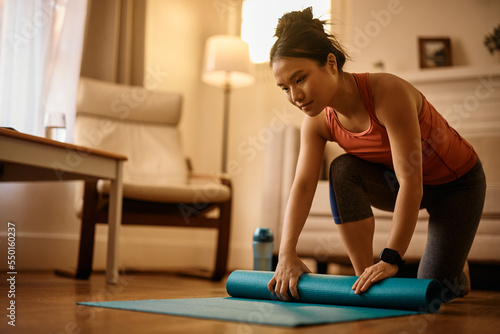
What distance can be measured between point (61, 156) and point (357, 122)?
0.97m

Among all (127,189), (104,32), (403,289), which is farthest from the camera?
(104,32)

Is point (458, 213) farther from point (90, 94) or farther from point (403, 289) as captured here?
point (90, 94)

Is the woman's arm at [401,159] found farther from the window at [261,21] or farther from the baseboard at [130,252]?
the window at [261,21]

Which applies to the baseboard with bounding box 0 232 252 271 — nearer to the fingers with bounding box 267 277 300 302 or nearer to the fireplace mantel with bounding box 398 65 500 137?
the fireplace mantel with bounding box 398 65 500 137

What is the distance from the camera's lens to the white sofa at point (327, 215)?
6.75 feet

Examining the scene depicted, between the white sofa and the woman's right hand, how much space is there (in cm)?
103

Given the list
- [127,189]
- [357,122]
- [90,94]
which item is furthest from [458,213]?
[90,94]

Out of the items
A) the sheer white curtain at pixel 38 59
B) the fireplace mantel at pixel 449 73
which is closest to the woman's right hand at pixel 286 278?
the sheer white curtain at pixel 38 59

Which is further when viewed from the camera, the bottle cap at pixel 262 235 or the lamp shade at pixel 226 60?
the lamp shade at pixel 226 60

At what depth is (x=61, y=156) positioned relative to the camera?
5.69 feet

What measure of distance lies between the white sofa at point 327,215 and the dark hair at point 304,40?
3.58 feet

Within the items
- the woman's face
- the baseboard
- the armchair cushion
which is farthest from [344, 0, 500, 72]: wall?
the woman's face

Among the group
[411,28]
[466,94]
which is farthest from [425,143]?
[411,28]

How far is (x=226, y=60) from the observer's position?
3.24 metres
